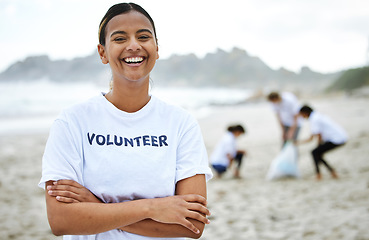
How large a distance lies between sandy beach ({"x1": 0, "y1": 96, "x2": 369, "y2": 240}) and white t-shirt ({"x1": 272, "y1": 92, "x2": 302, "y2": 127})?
0.96 m

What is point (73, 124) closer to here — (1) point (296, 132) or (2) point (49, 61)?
(1) point (296, 132)

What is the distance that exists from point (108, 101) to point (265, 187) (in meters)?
3.92

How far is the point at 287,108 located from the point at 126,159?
16.3 ft

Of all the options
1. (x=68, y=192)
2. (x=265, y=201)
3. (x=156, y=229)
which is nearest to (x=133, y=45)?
(x=68, y=192)

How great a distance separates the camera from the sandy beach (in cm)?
296

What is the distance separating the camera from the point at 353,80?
31234mm

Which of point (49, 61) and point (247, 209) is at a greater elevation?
point (49, 61)

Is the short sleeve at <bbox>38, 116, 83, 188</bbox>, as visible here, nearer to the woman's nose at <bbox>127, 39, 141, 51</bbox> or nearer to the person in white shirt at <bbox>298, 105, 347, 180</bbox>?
the woman's nose at <bbox>127, 39, 141, 51</bbox>

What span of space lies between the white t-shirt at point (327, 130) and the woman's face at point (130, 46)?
4426 millimetres

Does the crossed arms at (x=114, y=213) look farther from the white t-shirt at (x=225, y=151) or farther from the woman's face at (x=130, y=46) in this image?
the white t-shirt at (x=225, y=151)

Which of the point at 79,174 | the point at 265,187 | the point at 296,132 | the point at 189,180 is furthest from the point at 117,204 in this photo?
the point at 296,132

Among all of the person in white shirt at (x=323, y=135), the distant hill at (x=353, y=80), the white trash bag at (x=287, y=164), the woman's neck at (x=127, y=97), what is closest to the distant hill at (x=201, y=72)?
the distant hill at (x=353, y=80)

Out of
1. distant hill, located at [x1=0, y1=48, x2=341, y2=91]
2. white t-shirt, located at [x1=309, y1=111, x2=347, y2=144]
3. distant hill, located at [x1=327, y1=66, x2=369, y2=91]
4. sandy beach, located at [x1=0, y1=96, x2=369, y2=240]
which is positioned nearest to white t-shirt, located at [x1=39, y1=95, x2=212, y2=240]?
sandy beach, located at [x1=0, y1=96, x2=369, y2=240]

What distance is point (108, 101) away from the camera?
127 centimetres
